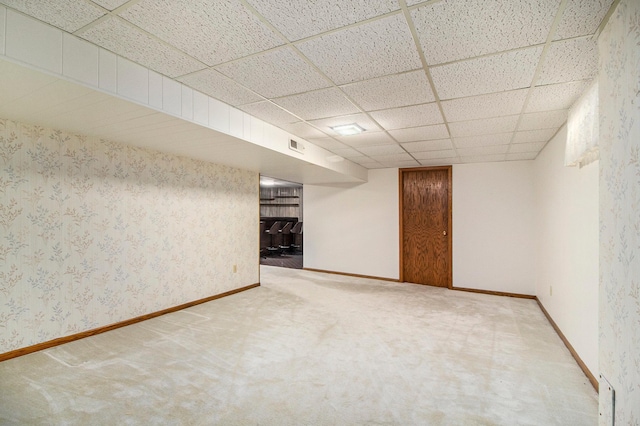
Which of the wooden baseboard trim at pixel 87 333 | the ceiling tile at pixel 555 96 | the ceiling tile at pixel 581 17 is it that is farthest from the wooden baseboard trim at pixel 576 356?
the wooden baseboard trim at pixel 87 333

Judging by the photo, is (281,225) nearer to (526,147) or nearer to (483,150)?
(483,150)

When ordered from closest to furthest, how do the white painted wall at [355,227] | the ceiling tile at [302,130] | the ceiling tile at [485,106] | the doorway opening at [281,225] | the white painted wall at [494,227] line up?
the ceiling tile at [485,106], the ceiling tile at [302,130], the white painted wall at [494,227], the white painted wall at [355,227], the doorway opening at [281,225]

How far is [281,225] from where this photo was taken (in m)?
10.6

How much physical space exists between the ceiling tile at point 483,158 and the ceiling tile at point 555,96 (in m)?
2.16

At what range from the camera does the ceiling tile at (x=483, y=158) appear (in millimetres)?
4840

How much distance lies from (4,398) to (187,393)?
3.84 ft

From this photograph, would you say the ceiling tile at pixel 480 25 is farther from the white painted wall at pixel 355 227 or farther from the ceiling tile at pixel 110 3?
the white painted wall at pixel 355 227

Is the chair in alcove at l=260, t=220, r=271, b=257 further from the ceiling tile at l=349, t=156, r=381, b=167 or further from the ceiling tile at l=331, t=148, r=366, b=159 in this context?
the ceiling tile at l=331, t=148, r=366, b=159

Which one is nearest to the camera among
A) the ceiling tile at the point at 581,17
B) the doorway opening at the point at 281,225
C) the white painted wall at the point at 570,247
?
the ceiling tile at the point at 581,17

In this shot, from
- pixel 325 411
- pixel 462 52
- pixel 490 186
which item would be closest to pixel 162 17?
pixel 462 52

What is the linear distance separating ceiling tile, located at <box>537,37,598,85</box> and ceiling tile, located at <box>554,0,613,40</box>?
0.09m

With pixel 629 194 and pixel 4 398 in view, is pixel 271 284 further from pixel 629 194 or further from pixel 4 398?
pixel 629 194

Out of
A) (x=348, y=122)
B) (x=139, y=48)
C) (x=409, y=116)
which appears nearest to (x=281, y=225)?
(x=348, y=122)

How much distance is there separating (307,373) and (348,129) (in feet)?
8.12
